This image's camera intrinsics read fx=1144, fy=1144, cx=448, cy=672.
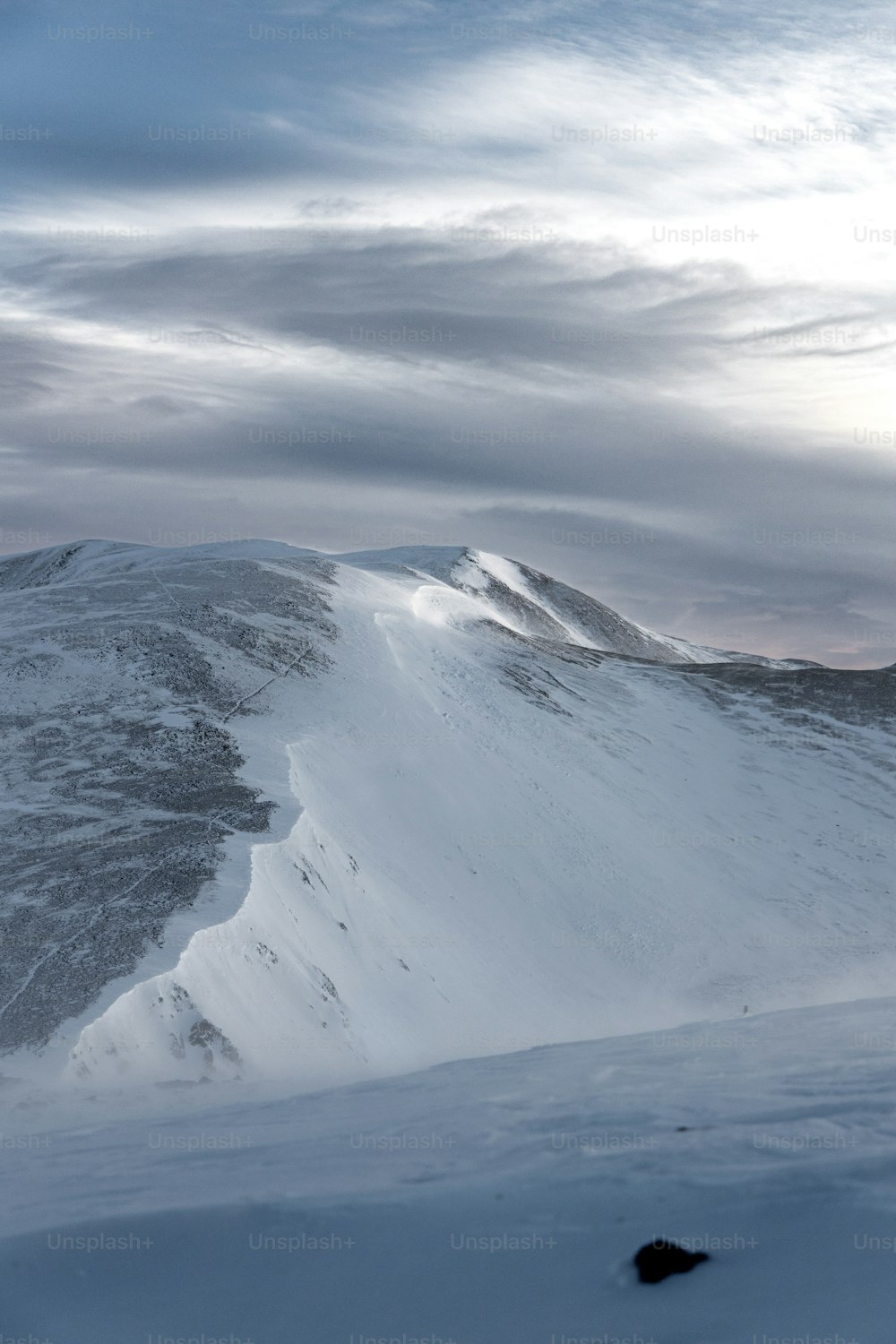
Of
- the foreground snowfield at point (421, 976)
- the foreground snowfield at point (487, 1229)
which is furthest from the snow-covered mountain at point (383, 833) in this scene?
the foreground snowfield at point (487, 1229)

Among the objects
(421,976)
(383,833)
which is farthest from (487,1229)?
(383,833)

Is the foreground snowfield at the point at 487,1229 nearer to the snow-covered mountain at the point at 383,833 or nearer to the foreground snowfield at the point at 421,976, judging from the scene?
the foreground snowfield at the point at 421,976

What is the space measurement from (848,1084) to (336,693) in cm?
2231

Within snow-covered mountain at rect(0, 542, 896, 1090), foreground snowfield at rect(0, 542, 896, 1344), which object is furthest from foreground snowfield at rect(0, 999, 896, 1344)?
snow-covered mountain at rect(0, 542, 896, 1090)

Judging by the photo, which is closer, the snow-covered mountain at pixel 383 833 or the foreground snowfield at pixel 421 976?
the foreground snowfield at pixel 421 976

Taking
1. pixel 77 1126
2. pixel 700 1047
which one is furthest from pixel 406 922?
pixel 77 1126

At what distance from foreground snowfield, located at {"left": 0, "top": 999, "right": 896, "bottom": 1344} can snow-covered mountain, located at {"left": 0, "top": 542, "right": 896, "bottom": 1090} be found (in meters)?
6.08

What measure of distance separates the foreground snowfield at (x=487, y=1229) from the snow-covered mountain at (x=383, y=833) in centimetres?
608

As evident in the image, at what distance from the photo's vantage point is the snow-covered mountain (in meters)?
15.8

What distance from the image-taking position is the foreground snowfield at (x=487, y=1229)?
20.2 ft

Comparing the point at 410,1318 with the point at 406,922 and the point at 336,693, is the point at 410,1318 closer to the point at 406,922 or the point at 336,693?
the point at 406,922

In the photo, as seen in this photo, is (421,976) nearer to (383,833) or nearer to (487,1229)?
(383,833)

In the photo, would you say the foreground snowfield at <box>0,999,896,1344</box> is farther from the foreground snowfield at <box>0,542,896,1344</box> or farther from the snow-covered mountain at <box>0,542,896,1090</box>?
the snow-covered mountain at <box>0,542,896,1090</box>

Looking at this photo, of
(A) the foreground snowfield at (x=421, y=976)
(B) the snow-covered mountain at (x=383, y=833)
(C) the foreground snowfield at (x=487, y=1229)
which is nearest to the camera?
(C) the foreground snowfield at (x=487, y=1229)
